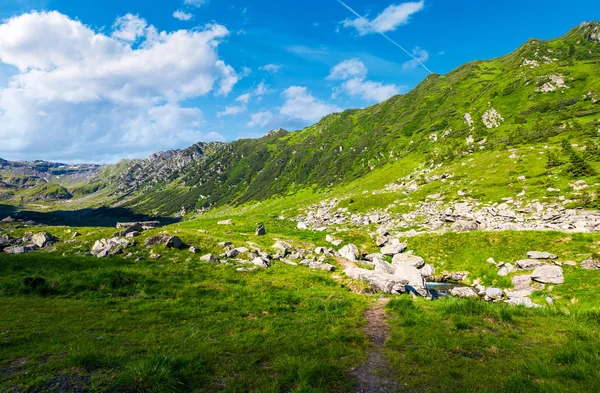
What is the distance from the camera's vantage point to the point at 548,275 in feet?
69.6

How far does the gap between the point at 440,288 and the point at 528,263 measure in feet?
24.5

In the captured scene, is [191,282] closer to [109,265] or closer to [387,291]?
[109,265]

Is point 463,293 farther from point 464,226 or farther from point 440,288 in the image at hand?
point 464,226

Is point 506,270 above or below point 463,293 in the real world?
above

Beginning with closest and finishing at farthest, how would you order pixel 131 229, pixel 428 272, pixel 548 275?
pixel 548 275 → pixel 428 272 → pixel 131 229

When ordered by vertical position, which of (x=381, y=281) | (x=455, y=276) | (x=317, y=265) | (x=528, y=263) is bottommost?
(x=455, y=276)

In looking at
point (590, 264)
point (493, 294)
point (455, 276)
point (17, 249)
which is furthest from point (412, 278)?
point (17, 249)

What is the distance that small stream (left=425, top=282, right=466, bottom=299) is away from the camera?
22.8 meters

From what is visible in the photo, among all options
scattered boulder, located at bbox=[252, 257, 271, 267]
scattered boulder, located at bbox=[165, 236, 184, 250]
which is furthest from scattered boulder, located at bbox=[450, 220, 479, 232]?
scattered boulder, located at bbox=[165, 236, 184, 250]

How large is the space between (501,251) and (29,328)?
35.1 metres

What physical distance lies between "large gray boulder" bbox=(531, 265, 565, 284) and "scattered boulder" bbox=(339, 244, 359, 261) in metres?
16.3

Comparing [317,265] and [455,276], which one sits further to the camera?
[455,276]

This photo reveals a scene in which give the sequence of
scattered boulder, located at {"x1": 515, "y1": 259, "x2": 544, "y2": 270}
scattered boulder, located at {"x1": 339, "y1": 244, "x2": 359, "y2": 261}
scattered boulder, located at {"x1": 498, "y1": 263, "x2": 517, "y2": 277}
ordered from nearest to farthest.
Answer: scattered boulder, located at {"x1": 515, "y1": 259, "x2": 544, "y2": 270} → scattered boulder, located at {"x1": 498, "y1": 263, "x2": 517, "y2": 277} → scattered boulder, located at {"x1": 339, "y1": 244, "x2": 359, "y2": 261}

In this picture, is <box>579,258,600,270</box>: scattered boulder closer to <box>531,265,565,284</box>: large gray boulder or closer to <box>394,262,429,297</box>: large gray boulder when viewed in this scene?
<box>531,265,565,284</box>: large gray boulder
